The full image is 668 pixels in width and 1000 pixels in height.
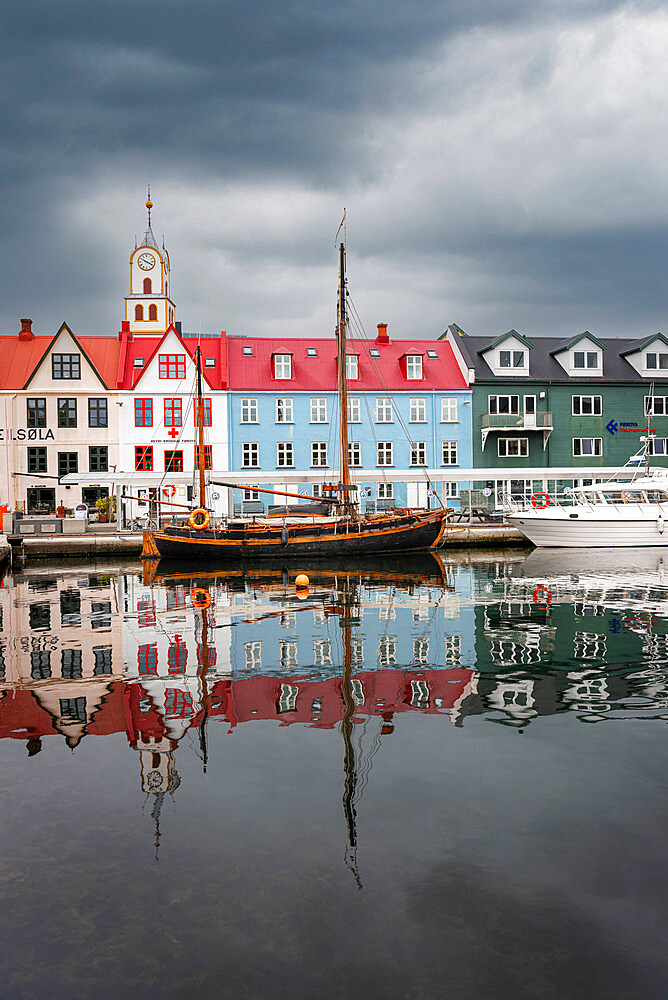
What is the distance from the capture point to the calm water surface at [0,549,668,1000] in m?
5.73

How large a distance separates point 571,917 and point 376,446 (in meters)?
52.0

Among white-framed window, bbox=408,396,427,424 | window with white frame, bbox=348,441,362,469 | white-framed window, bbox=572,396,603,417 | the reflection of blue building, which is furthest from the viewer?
white-framed window, bbox=572,396,603,417

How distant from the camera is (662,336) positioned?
6050 cm

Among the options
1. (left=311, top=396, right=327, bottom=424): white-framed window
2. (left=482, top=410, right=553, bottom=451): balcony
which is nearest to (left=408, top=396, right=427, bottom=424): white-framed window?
(left=482, top=410, right=553, bottom=451): balcony

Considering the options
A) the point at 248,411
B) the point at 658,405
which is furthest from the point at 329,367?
the point at 658,405

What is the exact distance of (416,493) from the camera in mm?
56094

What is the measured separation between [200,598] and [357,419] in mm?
33454

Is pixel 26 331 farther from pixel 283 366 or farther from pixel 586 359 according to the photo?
pixel 586 359

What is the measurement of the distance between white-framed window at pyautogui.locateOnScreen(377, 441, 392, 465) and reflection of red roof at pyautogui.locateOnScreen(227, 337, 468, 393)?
421 cm

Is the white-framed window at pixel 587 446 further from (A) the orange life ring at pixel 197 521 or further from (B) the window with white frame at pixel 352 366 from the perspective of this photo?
(A) the orange life ring at pixel 197 521

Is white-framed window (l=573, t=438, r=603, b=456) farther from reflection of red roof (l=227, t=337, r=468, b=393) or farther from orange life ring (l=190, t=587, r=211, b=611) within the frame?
orange life ring (l=190, t=587, r=211, b=611)

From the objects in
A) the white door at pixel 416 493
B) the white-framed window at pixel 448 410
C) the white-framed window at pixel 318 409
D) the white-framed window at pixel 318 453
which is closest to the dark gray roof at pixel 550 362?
the white-framed window at pixel 448 410

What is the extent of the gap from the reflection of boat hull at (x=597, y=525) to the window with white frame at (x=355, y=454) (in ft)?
52.9

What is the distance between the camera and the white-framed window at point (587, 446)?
59031 millimetres
